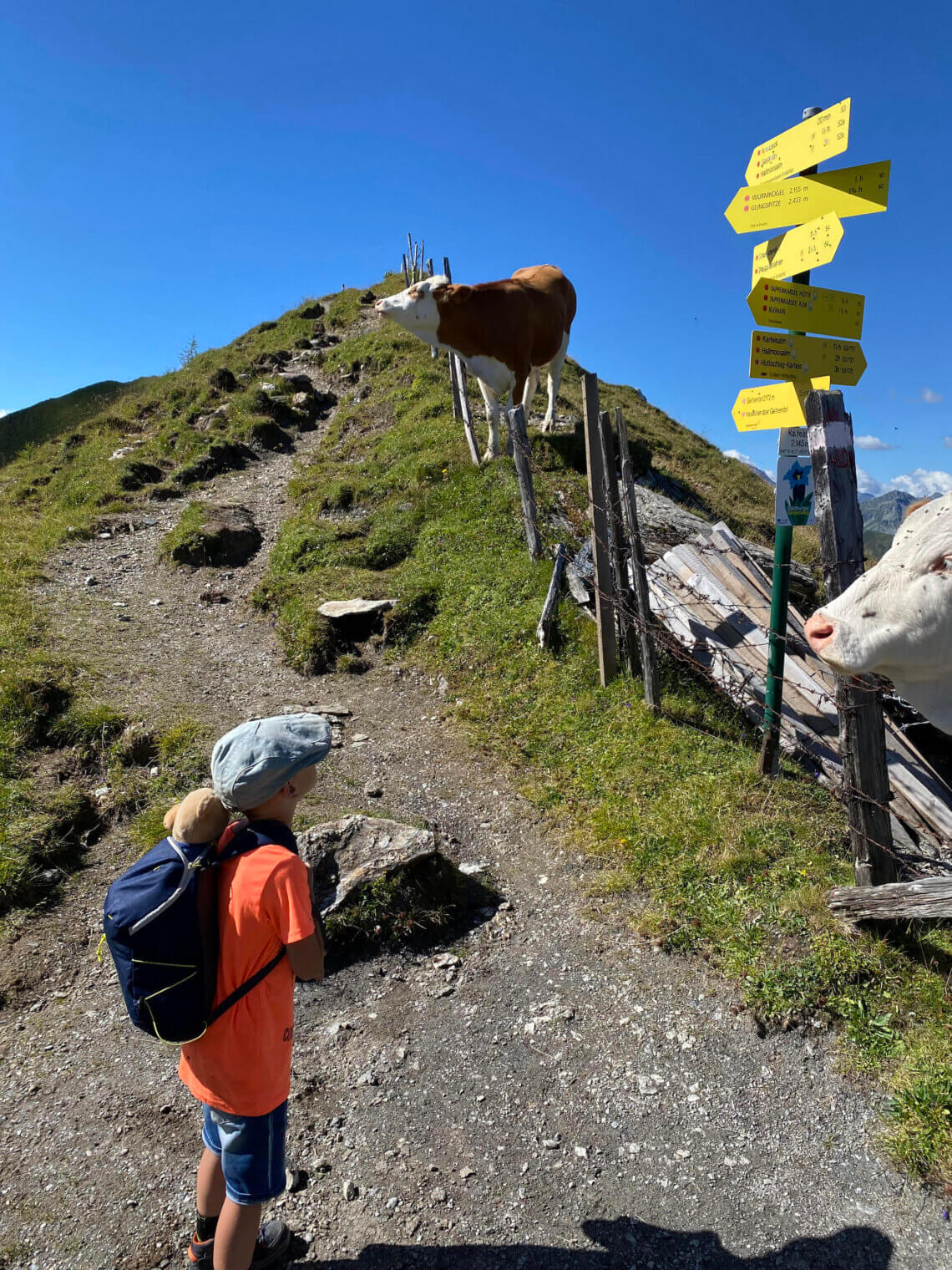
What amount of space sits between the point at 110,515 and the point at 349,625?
23.4 feet

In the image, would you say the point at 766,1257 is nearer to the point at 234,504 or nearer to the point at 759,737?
the point at 759,737

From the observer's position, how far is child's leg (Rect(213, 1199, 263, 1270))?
2.36 meters

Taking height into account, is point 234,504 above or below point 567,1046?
above

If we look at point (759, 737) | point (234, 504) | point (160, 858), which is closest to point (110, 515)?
point (234, 504)

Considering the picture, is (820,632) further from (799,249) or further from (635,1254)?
(635,1254)

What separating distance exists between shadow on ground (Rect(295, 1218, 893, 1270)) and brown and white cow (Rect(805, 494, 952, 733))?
1943 millimetres

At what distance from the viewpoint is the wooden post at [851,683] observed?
3543mm

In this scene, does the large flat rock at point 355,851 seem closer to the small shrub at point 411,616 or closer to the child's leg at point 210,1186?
the child's leg at point 210,1186

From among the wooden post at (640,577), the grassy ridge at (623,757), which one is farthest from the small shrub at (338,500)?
the wooden post at (640,577)

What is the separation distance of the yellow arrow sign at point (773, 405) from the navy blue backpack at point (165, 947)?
327 centimetres

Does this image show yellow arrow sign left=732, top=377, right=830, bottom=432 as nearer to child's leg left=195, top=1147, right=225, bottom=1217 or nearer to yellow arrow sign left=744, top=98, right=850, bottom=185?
yellow arrow sign left=744, top=98, right=850, bottom=185

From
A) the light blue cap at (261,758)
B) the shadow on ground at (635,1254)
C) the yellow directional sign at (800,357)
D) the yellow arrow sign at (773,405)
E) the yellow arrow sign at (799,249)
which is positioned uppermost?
the yellow arrow sign at (799,249)

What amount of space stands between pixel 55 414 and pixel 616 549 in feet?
86.2

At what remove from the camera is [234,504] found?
13.5m
